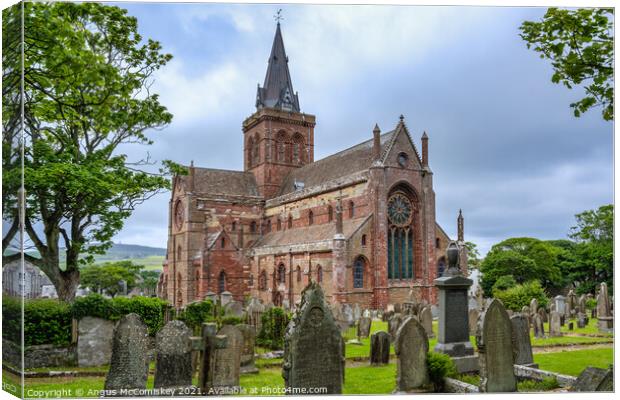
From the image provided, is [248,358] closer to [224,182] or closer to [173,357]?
[173,357]

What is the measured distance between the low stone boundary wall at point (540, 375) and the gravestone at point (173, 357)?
6.73 meters

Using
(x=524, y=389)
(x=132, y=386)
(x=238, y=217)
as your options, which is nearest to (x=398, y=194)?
(x=238, y=217)

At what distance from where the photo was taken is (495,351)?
9898 millimetres

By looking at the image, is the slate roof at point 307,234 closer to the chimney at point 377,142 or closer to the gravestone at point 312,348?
the chimney at point 377,142

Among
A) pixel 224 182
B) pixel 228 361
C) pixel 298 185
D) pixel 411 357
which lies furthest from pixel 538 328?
pixel 224 182

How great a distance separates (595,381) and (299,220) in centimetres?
3318

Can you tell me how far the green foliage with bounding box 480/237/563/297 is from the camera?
43562mm

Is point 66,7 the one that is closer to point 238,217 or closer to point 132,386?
point 132,386

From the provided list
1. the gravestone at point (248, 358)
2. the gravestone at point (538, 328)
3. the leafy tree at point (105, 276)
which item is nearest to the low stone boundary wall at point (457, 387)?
the gravestone at point (248, 358)

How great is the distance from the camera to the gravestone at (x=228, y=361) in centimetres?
988

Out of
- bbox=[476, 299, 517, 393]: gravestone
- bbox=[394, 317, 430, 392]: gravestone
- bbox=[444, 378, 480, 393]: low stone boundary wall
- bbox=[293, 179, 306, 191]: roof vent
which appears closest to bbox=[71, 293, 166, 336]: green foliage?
bbox=[394, 317, 430, 392]: gravestone

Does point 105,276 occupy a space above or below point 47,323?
below

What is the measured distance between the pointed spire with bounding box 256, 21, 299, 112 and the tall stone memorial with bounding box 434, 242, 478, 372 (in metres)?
38.8

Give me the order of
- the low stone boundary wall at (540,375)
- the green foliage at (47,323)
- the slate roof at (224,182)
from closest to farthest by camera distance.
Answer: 1. the low stone boundary wall at (540,375)
2. the green foliage at (47,323)
3. the slate roof at (224,182)
